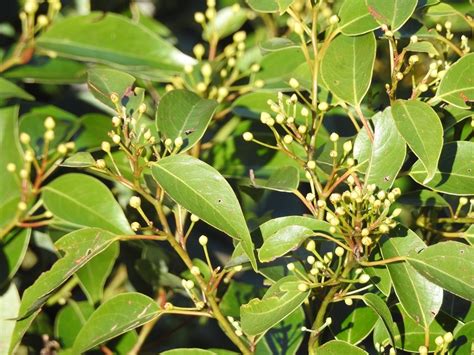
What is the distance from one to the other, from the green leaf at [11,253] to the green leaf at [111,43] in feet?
1.37

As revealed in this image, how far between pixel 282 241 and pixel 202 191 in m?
0.14

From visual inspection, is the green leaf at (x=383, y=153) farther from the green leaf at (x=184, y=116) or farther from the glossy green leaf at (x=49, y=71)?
the glossy green leaf at (x=49, y=71)

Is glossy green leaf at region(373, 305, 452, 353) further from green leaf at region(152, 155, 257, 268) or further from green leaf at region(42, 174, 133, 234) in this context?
green leaf at region(42, 174, 133, 234)

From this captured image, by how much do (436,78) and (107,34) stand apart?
2.74ft

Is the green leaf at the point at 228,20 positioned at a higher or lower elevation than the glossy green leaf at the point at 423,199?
higher

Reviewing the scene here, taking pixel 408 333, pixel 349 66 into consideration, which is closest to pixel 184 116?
pixel 349 66

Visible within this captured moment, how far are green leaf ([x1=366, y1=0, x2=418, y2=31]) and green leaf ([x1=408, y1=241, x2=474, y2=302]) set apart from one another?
1.18 ft

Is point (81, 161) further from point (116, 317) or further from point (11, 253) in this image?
point (11, 253)

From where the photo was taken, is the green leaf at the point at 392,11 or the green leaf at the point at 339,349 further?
the green leaf at the point at 392,11

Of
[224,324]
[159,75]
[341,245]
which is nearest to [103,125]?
[159,75]

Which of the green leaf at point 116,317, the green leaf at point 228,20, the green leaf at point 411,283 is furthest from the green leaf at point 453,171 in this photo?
the green leaf at point 228,20

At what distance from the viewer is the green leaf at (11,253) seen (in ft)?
5.58

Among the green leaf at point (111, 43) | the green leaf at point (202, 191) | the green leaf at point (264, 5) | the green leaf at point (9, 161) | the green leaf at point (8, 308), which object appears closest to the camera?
the green leaf at point (202, 191)

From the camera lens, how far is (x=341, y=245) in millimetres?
1241
